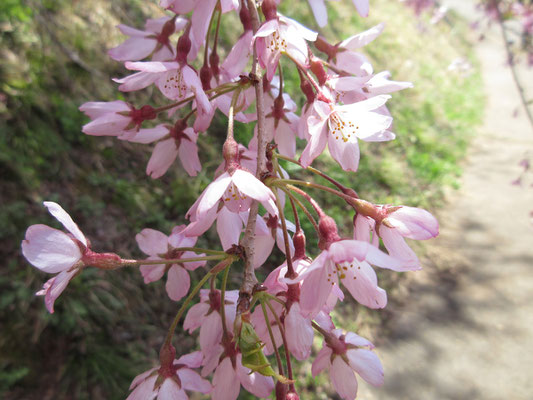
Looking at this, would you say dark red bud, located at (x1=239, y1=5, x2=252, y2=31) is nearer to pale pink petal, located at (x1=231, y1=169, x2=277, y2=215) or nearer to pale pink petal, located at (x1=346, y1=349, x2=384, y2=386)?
pale pink petal, located at (x1=231, y1=169, x2=277, y2=215)

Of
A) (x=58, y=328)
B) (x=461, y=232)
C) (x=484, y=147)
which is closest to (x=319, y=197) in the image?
(x=461, y=232)

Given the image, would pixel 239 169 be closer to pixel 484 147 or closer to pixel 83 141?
pixel 83 141

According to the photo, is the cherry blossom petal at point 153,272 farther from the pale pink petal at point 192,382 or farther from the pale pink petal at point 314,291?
the pale pink petal at point 314,291

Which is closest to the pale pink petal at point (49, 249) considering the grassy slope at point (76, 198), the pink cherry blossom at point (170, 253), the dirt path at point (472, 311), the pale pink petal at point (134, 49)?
the pink cherry blossom at point (170, 253)

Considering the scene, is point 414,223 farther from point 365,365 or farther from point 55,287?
point 55,287

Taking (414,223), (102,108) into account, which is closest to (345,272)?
(414,223)
